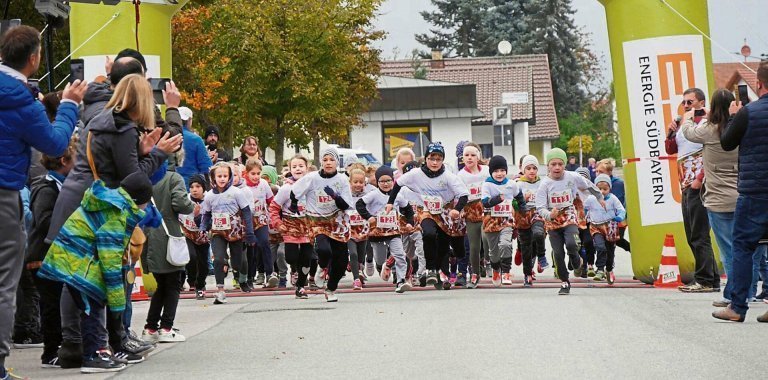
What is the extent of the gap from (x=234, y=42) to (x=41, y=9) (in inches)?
1266

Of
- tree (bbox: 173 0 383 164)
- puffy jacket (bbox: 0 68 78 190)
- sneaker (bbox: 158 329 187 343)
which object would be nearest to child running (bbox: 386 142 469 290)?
sneaker (bbox: 158 329 187 343)

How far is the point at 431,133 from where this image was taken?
7769cm

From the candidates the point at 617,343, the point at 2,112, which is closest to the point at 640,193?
the point at 617,343

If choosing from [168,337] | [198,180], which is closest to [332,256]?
[198,180]

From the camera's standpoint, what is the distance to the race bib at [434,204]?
17.9 m

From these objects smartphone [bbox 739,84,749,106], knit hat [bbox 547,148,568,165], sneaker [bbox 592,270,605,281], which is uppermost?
knit hat [bbox 547,148,568,165]

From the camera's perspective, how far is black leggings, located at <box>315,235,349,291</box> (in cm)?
1616

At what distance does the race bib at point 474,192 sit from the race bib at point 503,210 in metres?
0.35

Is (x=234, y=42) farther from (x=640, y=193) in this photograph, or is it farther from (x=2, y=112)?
(x=2, y=112)

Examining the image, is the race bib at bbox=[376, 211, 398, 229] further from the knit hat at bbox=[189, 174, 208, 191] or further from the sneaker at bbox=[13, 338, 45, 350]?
the sneaker at bbox=[13, 338, 45, 350]

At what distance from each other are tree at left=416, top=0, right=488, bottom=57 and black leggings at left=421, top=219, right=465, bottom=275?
10010cm

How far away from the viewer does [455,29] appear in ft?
392

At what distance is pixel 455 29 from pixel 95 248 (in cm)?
11078

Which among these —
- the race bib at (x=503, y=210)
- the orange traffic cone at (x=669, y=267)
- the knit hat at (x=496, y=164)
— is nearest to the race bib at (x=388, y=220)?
the race bib at (x=503, y=210)
